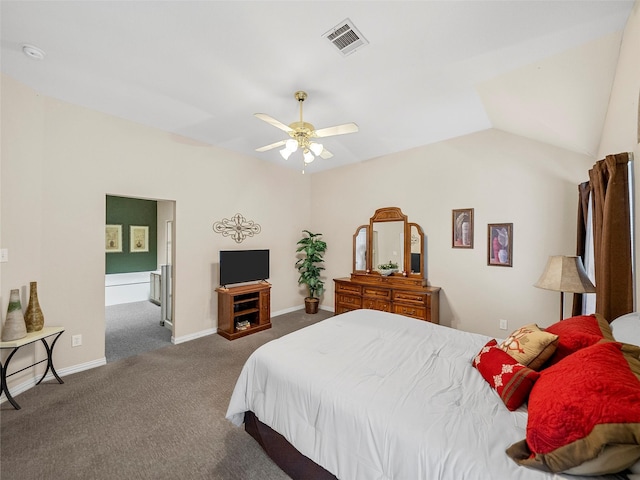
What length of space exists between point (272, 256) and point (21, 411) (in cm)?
341

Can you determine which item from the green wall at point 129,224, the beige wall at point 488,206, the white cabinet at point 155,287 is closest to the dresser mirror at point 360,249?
the beige wall at point 488,206

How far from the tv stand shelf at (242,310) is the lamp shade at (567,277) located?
356cm

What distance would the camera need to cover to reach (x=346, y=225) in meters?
5.07

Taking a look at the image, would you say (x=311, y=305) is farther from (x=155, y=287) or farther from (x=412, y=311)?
(x=155, y=287)

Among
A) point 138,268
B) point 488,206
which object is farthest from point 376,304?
point 138,268

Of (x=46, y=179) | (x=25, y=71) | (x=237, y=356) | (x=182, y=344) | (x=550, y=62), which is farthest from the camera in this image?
(x=182, y=344)

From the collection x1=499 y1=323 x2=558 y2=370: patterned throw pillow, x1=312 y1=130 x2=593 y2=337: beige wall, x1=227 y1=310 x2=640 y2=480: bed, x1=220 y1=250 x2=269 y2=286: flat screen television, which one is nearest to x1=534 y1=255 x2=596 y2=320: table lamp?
x1=312 y1=130 x2=593 y2=337: beige wall

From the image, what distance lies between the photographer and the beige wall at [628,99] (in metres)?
1.56

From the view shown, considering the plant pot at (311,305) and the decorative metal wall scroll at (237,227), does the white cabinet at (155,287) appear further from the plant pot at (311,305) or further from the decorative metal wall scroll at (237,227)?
the plant pot at (311,305)

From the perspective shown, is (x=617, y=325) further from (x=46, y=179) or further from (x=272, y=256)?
(x=46, y=179)

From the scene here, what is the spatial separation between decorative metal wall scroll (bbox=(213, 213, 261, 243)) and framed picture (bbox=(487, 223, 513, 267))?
3.62 m

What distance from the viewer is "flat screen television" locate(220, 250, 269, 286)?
3990 mm

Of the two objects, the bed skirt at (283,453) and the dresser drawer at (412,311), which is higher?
the dresser drawer at (412,311)

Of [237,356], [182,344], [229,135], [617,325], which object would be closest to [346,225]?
[229,135]
